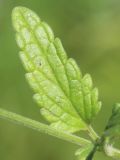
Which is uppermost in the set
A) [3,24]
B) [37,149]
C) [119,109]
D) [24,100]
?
[119,109]

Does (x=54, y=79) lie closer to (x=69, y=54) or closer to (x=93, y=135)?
(x=93, y=135)

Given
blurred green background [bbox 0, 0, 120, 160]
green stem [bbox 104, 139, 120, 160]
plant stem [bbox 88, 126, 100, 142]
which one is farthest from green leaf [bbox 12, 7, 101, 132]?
blurred green background [bbox 0, 0, 120, 160]

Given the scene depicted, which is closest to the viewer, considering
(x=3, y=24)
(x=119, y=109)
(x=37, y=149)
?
(x=119, y=109)

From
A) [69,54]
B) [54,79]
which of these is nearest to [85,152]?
[54,79]

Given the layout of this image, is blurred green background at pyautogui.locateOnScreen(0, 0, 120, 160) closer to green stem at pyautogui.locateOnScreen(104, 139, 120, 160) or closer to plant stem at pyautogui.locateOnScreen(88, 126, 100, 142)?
plant stem at pyautogui.locateOnScreen(88, 126, 100, 142)

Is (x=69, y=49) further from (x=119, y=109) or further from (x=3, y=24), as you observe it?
(x=119, y=109)

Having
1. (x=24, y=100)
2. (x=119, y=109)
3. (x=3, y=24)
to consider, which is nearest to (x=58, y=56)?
(x=119, y=109)

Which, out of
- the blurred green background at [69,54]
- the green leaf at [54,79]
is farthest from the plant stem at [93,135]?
the blurred green background at [69,54]
